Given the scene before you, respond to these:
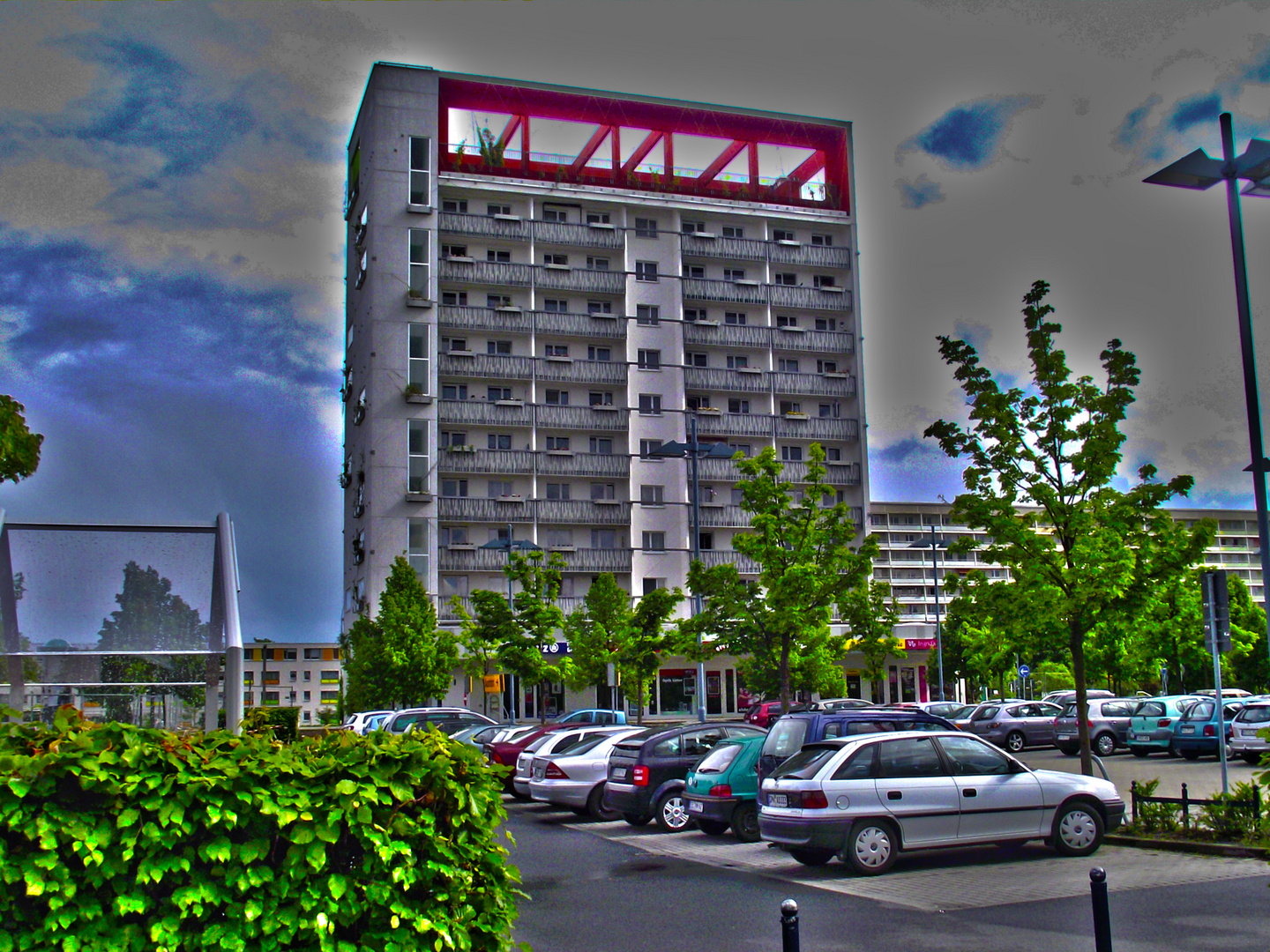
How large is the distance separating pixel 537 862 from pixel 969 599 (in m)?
8.19

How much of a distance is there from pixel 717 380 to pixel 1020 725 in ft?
117

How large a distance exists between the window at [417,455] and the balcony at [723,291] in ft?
56.5

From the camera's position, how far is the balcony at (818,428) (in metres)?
69.1

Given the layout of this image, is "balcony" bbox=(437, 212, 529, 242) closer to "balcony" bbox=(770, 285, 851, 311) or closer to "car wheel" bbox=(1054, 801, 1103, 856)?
"balcony" bbox=(770, 285, 851, 311)

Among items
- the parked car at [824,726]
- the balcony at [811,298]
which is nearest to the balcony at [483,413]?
the balcony at [811,298]

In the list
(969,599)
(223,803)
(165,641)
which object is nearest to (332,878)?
(223,803)

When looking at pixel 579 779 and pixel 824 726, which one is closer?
pixel 824 726

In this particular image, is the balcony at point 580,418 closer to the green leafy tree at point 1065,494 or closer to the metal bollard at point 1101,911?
the green leafy tree at point 1065,494

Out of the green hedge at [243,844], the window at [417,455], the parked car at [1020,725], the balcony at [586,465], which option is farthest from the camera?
the balcony at [586,465]

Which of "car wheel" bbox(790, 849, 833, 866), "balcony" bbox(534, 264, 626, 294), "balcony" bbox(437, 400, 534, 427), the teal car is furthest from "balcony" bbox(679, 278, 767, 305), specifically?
"car wheel" bbox(790, 849, 833, 866)

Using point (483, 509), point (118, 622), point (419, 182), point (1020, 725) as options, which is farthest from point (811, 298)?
point (118, 622)

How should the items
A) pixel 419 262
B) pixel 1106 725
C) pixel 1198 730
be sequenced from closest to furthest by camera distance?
1. pixel 1198 730
2. pixel 1106 725
3. pixel 419 262

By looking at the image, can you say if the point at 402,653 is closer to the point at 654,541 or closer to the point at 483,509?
the point at 483,509

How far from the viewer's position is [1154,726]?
101ft
